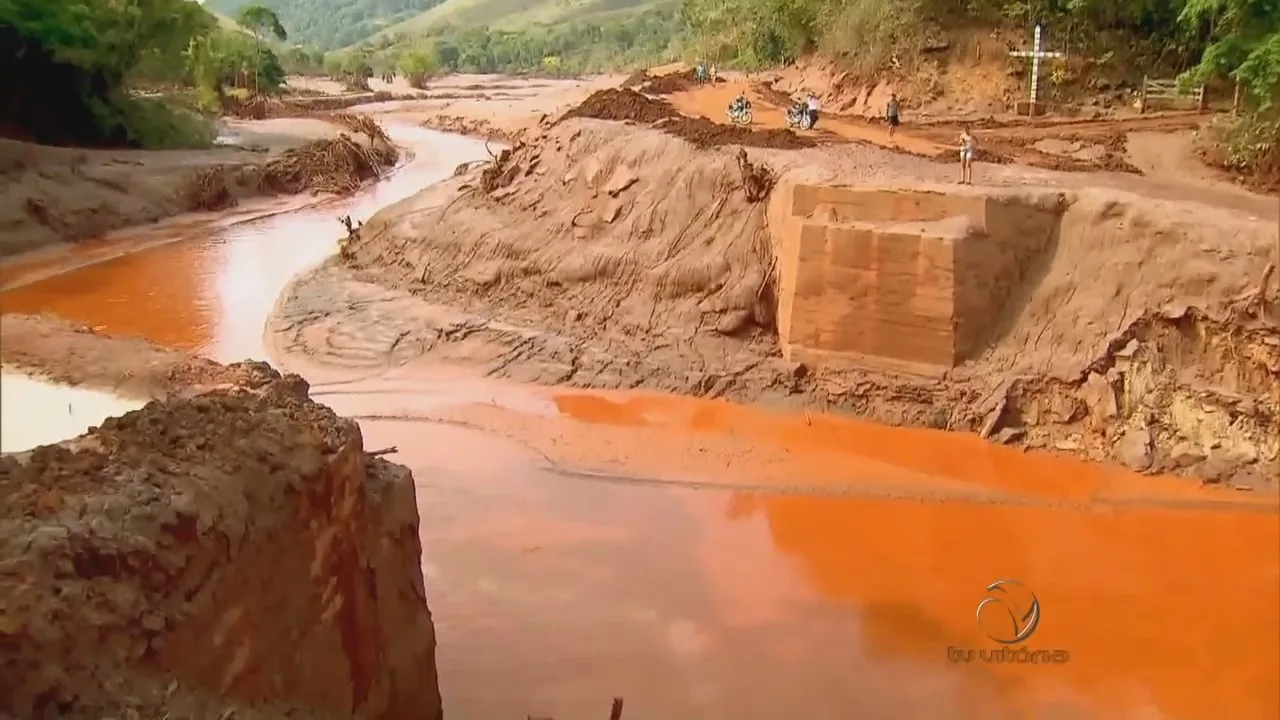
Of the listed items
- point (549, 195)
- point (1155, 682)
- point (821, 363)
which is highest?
point (549, 195)

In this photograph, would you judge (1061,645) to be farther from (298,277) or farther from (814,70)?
(814,70)

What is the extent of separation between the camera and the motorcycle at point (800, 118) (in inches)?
703

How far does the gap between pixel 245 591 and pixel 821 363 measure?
366 inches

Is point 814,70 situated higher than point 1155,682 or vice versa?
point 814,70

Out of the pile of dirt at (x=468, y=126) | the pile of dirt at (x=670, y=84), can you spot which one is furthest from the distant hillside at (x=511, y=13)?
the pile of dirt at (x=670, y=84)

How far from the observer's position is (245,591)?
4.47 m

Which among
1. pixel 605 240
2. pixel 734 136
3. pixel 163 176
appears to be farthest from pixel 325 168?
pixel 734 136

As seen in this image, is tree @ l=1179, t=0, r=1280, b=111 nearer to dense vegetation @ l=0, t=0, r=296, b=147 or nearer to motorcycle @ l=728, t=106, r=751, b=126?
motorcycle @ l=728, t=106, r=751, b=126

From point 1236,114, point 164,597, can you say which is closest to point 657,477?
point 164,597

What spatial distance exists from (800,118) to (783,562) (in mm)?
10180

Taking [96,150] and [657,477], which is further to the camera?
[96,150]

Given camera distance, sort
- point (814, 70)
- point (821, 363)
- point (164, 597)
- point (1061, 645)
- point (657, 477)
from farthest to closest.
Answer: point (814, 70)
point (821, 363)
point (657, 477)
point (1061, 645)
point (164, 597)
